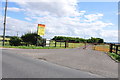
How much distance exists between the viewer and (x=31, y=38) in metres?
32.2

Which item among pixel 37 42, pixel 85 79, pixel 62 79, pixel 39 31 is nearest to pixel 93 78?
pixel 85 79

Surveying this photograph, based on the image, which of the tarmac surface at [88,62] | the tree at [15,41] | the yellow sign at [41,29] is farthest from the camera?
the tree at [15,41]

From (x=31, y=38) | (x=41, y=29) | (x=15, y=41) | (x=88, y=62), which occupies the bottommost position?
(x=88, y=62)

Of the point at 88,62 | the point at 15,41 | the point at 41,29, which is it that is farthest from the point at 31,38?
the point at 88,62

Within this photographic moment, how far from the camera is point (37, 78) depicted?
6.38 metres

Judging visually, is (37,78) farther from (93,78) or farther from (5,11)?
(5,11)

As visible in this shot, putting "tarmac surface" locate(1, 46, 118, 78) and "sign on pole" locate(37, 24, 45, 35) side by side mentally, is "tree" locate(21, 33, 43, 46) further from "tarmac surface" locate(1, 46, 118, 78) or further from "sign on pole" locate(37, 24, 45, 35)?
"tarmac surface" locate(1, 46, 118, 78)

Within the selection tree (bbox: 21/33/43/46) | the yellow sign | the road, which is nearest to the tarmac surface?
the road

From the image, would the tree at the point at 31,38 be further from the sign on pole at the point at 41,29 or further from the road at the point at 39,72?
the road at the point at 39,72

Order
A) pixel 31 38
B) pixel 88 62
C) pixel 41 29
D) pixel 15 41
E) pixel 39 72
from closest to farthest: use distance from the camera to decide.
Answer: pixel 39 72 → pixel 88 62 → pixel 41 29 → pixel 15 41 → pixel 31 38

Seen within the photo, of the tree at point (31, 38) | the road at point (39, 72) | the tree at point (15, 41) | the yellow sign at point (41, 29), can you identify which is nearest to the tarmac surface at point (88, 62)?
the road at point (39, 72)

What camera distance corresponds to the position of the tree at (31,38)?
32000 millimetres

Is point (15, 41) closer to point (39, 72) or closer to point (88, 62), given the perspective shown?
point (88, 62)

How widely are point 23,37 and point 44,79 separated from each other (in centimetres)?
2753
